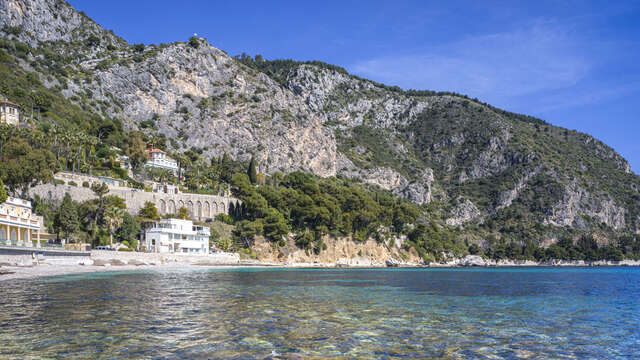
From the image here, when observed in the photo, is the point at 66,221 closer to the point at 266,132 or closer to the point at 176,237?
the point at 176,237

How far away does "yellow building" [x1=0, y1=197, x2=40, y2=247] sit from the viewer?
48588mm

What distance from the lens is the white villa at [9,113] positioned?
83881 millimetres

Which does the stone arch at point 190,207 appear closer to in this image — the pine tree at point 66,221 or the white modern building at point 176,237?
the white modern building at point 176,237

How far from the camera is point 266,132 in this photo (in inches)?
5743

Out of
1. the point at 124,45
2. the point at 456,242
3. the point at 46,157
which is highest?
the point at 124,45

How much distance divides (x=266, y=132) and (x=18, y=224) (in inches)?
3843

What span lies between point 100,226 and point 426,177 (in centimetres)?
13458

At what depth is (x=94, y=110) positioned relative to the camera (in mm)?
123500

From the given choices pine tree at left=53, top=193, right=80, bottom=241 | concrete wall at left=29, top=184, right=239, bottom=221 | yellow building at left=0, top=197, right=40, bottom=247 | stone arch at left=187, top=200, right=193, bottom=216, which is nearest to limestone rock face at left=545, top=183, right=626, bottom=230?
concrete wall at left=29, top=184, right=239, bottom=221

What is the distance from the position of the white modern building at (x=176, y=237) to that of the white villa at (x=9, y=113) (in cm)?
3447

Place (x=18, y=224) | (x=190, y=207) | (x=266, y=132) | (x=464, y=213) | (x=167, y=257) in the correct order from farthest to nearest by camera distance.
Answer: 1. (x=464, y=213)
2. (x=266, y=132)
3. (x=190, y=207)
4. (x=167, y=257)
5. (x=18, y=224)

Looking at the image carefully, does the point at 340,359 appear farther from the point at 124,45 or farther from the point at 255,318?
the point at 124,45

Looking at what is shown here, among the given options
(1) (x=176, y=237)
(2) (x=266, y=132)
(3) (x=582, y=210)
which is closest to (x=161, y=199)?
(1) (x=176, y=237)

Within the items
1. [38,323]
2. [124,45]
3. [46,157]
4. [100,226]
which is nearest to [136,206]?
[100,226]
